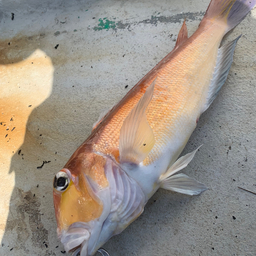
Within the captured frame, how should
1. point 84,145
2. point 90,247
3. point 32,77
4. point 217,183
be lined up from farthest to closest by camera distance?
point 32,77
point 217,183
point 84,145
point 90,247

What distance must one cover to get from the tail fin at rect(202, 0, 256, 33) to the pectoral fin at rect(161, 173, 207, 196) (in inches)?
54.5

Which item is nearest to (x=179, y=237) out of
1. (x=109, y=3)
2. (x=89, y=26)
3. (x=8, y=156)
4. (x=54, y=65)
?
(x=8, y=156)

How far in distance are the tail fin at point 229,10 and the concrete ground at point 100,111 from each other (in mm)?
154

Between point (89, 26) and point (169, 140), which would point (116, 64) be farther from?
point (169, 140)

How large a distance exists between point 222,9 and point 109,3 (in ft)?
4.62

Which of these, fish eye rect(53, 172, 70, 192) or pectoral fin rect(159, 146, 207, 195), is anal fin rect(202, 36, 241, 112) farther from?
fish eye rect(53, 172, 70, 192)

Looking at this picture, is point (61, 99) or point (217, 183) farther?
point (61, 99)

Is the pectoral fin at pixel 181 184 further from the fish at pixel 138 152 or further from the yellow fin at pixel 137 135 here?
the yellow fin at pixel 137 135

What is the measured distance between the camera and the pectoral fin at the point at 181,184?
59.0 inches

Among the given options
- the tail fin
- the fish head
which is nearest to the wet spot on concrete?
the tail fin

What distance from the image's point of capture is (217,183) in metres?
1.68

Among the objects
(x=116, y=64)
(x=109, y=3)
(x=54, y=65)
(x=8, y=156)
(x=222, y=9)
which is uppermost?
(x=222, y=9)

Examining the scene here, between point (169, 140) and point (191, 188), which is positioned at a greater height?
point (169, 140)

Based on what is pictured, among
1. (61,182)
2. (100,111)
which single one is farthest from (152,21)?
(61,182)
